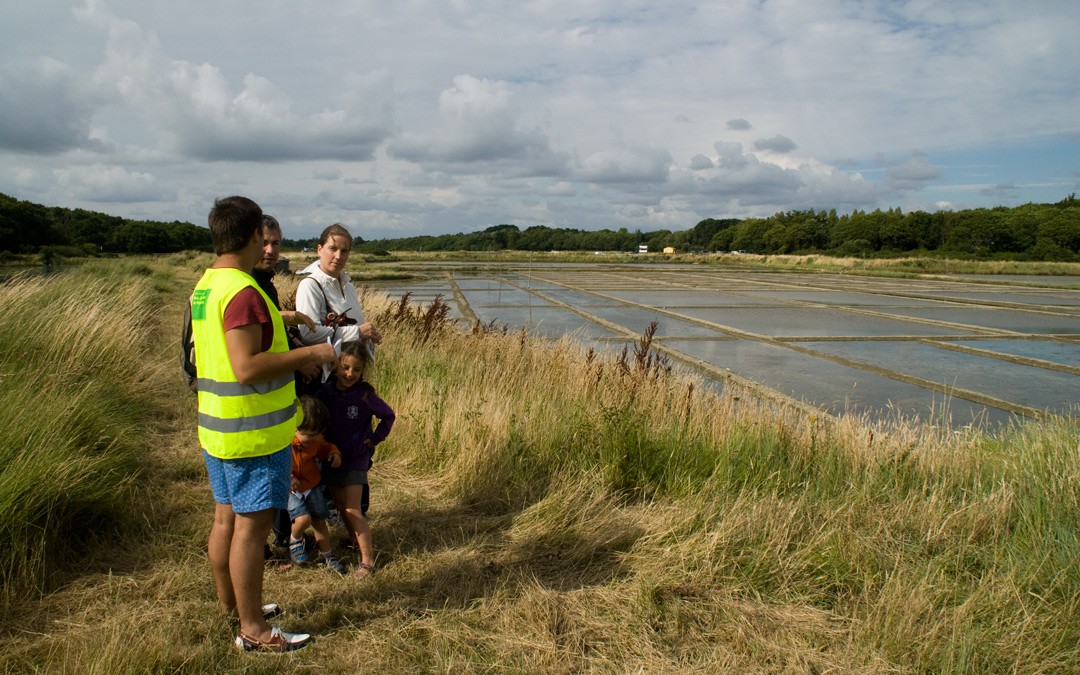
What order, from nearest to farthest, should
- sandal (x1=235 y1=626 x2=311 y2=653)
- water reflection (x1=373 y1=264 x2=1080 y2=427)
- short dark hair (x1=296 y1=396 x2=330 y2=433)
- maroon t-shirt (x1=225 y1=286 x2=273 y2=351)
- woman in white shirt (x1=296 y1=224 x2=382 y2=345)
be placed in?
1. maroon t-shirt (x1=225 y1=286 x2=273 y2=351)
2. sandal (x1=235 y1=626 x2=311 y2=653)
3. short dark hair (x1=296 y1=396 x2=330 y2=433)
4. woman in white shirt (x1=296 y1=224 x2=382 y2=345)
5. water reflection (x1=373 y1=264 x2=1080 y2=427)

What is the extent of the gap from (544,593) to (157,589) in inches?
71.7

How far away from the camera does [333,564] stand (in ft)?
12.5

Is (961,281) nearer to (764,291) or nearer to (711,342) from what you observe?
(764,291)

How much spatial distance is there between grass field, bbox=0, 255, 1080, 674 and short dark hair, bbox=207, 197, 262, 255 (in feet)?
5.16

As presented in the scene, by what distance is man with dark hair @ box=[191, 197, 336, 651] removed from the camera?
2.75 metres

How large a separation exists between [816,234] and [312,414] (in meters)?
111

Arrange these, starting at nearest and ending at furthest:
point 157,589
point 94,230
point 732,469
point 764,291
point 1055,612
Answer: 1. point 1055,612
2. point 157,589
3. point 732,469
4. point 764,291
5. point 94,230

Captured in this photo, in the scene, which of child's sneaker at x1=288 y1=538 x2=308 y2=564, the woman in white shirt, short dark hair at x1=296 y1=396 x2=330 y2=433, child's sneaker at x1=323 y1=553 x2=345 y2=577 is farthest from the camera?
the woman in white shirt

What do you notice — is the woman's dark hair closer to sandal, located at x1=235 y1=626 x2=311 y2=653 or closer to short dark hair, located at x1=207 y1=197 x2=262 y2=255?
short dark hair, located at x1=207 y1=197 x2=262 y2=255

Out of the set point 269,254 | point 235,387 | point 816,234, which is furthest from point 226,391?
point 816,234

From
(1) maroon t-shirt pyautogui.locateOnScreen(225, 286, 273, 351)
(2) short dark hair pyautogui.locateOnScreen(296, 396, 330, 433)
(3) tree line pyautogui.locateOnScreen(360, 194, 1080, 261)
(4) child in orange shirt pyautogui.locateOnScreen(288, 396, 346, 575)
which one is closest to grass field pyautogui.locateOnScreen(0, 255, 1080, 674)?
(4) child in orange shirt pyautogui.locateOnScreen(288, 396, 346, 575)

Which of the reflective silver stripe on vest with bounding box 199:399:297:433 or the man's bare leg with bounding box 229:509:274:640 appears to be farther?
the man's bare leg with bounding box 229:509:274:640

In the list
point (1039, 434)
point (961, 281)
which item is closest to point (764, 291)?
point (961, 281)

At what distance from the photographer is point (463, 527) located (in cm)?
438
